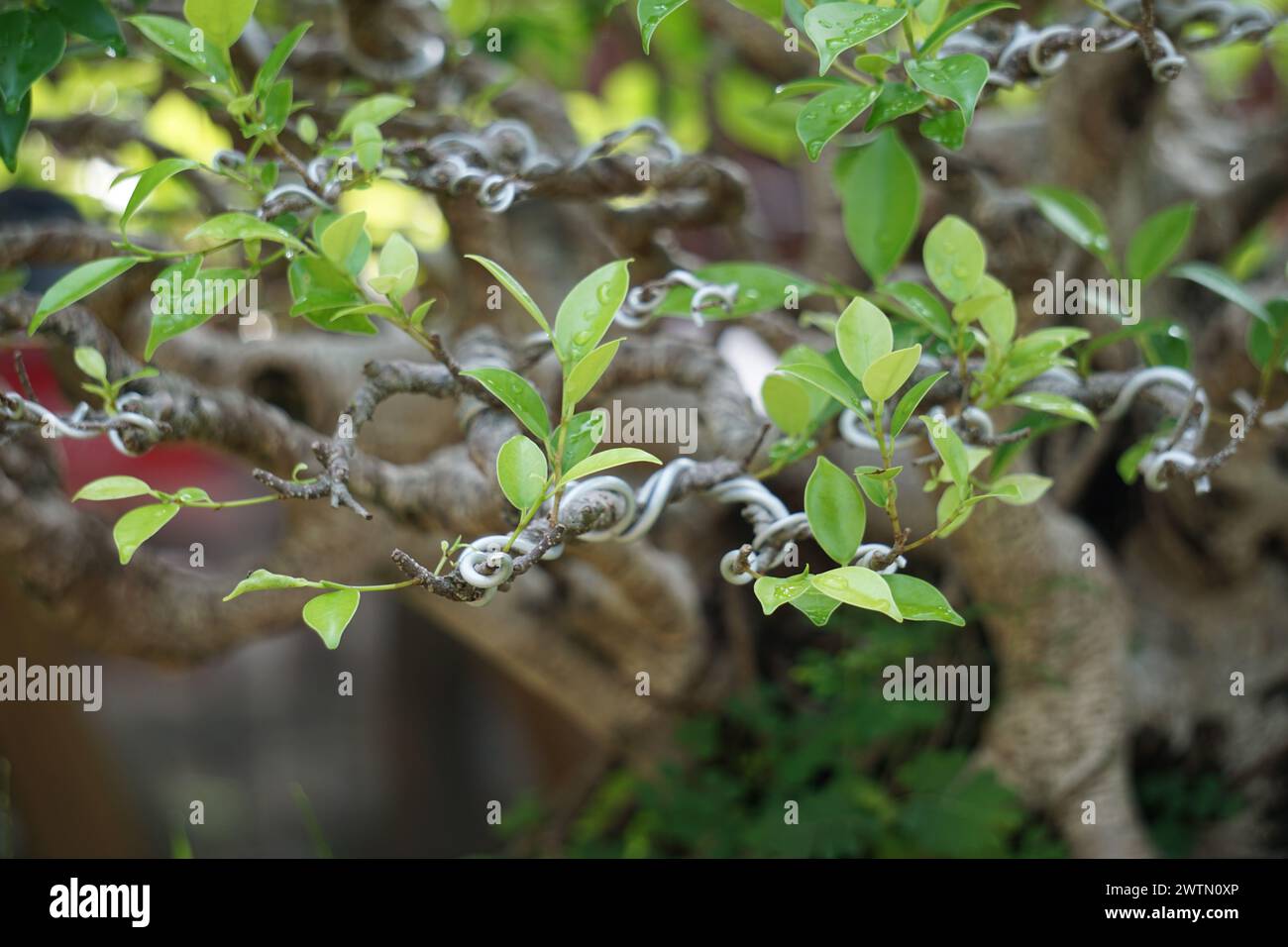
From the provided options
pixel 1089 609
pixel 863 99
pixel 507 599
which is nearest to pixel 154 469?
pixel 507 599

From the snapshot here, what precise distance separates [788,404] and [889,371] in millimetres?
150

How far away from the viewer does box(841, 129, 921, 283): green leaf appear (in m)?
0.79

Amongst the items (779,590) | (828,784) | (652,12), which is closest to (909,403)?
(779,590)

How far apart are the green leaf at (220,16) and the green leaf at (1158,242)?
26.3 inches

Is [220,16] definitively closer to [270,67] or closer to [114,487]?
[270,67]

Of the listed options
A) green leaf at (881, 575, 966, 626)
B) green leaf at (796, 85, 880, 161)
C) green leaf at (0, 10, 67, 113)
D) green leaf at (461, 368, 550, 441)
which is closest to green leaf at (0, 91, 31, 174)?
green leaf at (0, 10, 67, 113)

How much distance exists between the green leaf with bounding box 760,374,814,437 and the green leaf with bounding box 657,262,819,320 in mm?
99

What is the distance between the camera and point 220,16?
0.64m

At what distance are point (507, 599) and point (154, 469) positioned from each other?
7.76ft

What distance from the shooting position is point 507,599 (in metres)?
1.41

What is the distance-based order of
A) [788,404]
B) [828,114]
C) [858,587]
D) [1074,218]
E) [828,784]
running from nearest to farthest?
[858,587]
[828,114]
[788,404]
[1074,218]
[828,784]

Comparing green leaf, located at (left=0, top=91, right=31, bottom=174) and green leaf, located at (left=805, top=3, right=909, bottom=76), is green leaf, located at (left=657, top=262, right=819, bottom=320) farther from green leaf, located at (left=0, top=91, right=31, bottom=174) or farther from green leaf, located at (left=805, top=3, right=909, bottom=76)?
green leaf, located at (left=0, top=91, right=31, bottom=174)
